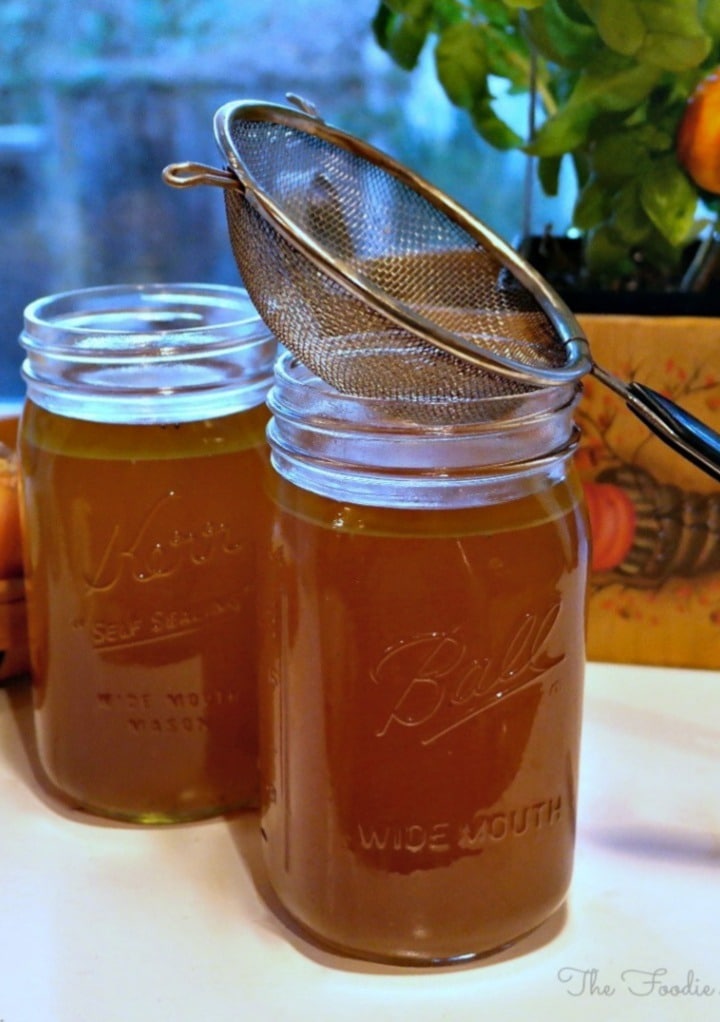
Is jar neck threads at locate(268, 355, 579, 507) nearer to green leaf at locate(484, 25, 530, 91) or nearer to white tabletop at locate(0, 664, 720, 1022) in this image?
white tabletop at locate(0, 664, 720, 1022)

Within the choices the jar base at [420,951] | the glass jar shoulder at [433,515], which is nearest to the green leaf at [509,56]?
the glass jar shoulder at [433,515]

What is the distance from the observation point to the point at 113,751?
2.26 ft

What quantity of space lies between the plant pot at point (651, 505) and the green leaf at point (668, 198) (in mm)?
69

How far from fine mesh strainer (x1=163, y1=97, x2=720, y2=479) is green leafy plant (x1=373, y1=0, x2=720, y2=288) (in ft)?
0.45

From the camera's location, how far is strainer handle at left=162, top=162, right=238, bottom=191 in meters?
0.55

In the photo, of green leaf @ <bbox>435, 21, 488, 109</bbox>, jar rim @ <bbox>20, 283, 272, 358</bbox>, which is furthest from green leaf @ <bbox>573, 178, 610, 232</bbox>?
jar rim @ <bbox>20, 283, 272, 358</bbox>

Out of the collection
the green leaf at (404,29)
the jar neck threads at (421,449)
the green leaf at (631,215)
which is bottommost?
the jar neck threads at (421,449)

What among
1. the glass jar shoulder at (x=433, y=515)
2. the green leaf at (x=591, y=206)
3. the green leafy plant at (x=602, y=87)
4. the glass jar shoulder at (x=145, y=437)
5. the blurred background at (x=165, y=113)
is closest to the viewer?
the glass jar shoulder at (x=433, y=515)

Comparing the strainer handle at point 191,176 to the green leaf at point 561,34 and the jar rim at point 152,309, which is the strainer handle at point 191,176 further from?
the green leaf at point 561,34

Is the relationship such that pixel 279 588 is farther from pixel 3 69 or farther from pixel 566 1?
pixel 3 69

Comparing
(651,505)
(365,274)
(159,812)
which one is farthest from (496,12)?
(159,812)

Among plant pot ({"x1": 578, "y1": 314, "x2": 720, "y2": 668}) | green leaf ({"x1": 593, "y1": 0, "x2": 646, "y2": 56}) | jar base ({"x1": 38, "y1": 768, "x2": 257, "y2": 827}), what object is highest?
green leaf ({"x1": 593, "y1": 0, "x2": 646, "y2": 56})

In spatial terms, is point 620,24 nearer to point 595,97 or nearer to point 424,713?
point 595,97

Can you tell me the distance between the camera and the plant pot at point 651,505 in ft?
2.67
